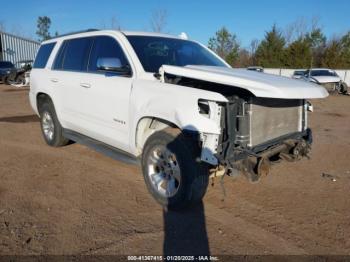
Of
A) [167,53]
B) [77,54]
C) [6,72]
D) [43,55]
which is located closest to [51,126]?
[43,55]

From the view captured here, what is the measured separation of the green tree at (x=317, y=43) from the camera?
46.2 metres

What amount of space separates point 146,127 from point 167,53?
1194 millimetres

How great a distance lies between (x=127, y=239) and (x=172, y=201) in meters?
0.73

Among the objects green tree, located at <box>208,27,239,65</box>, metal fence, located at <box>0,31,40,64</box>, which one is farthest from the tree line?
metal fence, located at <box>0,31,40,64</box>

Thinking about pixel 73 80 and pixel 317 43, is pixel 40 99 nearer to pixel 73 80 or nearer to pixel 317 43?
pixel 73 80

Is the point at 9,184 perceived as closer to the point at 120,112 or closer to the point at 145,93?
the point at 120,112

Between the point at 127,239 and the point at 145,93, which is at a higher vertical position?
the point at 145,93

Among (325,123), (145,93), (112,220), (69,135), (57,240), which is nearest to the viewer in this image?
(57,240)

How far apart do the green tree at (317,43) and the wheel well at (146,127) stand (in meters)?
46.5

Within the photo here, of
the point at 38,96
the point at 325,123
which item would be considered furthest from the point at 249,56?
the point at 38,96

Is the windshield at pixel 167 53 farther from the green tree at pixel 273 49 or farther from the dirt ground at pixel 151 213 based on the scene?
the green tree at pixel 273 49

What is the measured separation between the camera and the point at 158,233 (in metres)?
3.46

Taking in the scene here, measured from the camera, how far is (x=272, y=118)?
394 centimetres

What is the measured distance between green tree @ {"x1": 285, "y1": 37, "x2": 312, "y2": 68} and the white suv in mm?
41760
